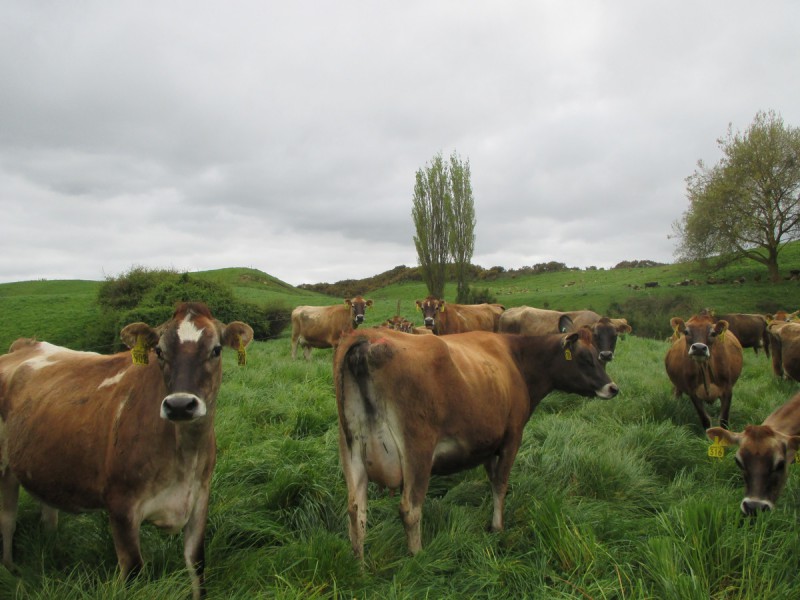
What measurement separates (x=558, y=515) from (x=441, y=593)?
1073mm

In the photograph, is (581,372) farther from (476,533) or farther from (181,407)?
(181,407)

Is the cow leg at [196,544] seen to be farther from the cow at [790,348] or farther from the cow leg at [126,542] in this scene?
the cow at [790,348]

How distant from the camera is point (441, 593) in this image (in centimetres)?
305

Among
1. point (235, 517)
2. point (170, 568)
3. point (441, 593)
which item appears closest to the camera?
point (441, 593)

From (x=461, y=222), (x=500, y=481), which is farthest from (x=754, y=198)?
(x=500, y=481)

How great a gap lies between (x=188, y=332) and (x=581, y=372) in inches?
156

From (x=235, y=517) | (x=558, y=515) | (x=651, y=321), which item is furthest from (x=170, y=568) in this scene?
(x=651, y=321)

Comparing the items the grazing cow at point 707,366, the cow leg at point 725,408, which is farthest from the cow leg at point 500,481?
the cow leg at point 725,408

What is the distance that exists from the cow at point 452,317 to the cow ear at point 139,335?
10.7 m

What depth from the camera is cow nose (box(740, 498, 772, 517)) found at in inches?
148

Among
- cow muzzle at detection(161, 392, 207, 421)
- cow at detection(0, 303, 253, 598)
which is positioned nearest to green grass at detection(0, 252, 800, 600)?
cow at detection(0, 303, 253, 598)

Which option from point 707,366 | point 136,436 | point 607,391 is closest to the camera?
point 136,436

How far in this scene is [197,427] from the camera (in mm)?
3178

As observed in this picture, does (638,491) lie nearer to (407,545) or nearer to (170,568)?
(407,545)
